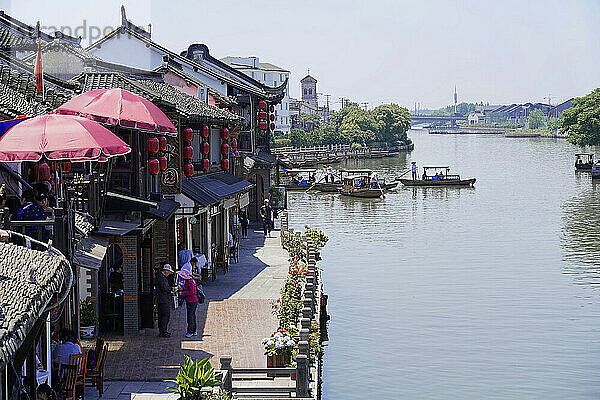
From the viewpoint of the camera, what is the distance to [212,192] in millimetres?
25938

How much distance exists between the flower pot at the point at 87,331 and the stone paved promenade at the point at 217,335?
1.64 feet

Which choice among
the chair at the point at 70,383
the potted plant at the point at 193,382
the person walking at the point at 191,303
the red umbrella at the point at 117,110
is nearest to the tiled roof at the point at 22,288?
the potted plant at the point at 193,382

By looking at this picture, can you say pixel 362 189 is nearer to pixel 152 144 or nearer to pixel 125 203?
pixel 152 144

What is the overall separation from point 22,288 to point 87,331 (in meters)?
12.0

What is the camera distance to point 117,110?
16.1 meters

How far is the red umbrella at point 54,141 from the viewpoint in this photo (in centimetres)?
1184

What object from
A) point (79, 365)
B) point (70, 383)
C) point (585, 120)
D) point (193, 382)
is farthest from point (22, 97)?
point (585, 120)

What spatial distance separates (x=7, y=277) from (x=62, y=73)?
17548 millimetres

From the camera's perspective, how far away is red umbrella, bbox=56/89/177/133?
52.0 feet

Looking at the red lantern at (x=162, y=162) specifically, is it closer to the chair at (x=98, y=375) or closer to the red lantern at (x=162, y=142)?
the red lantern at (x=162, y=142)

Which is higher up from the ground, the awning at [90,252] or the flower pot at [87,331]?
the awning at [90,252]

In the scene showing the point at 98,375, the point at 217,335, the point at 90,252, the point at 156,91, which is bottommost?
the point at 217,335

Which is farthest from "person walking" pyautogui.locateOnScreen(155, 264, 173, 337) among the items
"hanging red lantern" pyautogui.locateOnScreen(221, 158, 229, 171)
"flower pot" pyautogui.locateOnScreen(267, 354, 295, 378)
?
"hanging red lantern" pyautogui.locateOnScreen(221, 158, 229, 171)

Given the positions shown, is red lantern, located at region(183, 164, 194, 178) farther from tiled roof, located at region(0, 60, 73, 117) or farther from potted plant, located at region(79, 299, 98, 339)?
potted plant, located at region(79, 299, 98, 339)
